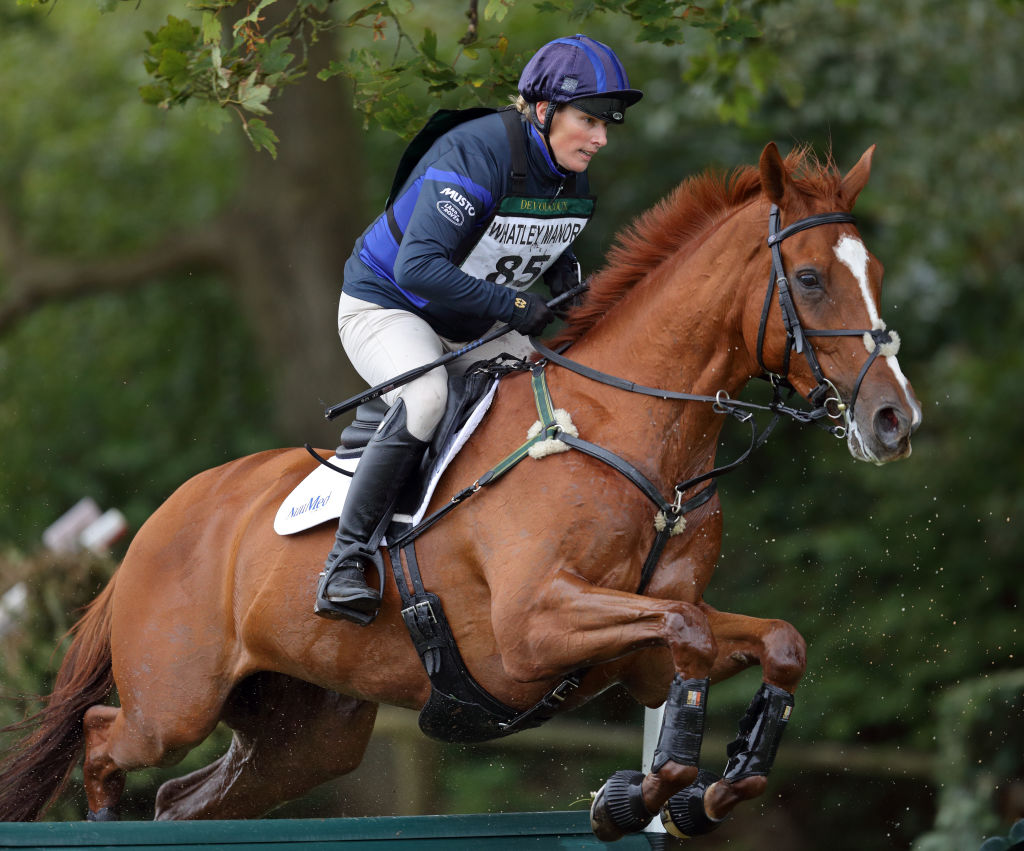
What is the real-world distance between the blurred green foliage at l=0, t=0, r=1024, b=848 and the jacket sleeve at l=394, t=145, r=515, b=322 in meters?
4.90

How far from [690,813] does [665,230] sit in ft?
5.95

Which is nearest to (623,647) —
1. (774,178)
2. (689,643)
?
(689,643)

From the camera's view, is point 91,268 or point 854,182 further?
point 91,268

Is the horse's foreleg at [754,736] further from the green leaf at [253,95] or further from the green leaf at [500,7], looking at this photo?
the green leaf at [253,95]

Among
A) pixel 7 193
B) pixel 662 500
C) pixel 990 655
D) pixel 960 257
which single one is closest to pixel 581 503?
pixel 662 500

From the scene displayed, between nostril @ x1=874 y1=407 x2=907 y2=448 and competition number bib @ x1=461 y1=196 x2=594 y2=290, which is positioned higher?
competition number bib @ x1=461 y1=196 x2=594 y2=290

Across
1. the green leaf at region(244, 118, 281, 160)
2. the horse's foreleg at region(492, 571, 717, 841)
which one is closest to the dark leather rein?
the horse's foreleg at region(492, 571, 717, 841)

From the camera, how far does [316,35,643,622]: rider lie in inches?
158

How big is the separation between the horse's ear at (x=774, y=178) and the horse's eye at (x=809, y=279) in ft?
0.80

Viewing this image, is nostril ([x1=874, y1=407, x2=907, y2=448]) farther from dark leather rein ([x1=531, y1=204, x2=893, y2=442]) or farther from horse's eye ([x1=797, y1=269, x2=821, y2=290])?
horse's eye ([x1=797, y1=269, x2=821, y2=290])

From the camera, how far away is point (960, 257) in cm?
1110

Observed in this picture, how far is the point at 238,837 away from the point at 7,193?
11.0 meters

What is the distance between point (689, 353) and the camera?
4.01m

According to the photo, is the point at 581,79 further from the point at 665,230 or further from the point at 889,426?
the point at 889,426
